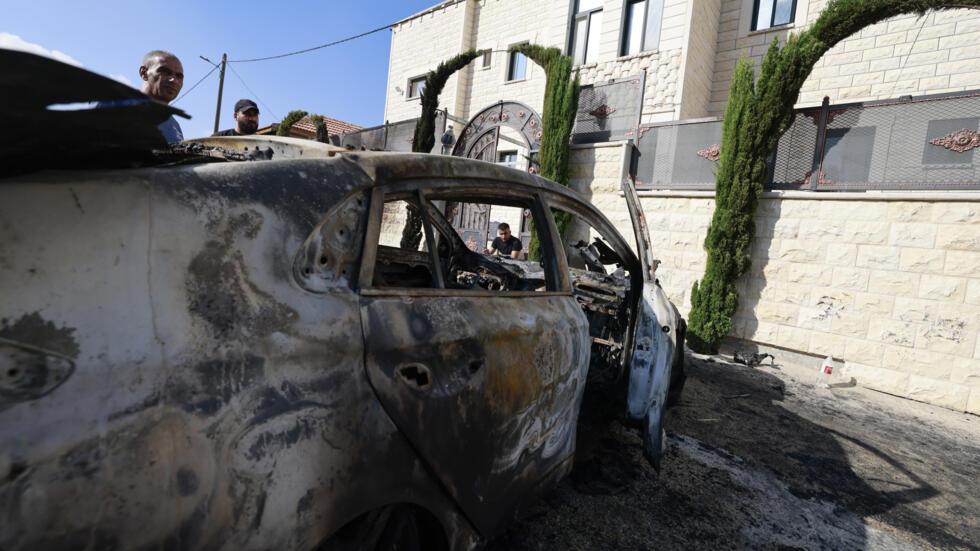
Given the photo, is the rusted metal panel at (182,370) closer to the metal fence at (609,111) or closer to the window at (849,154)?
the window at (849,154)

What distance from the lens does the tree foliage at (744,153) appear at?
21.2 ft

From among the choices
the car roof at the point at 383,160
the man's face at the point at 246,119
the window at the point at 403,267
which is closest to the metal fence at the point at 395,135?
the man's face at the point at 246,119

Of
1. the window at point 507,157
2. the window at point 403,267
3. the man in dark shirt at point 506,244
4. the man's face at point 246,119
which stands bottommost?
the window at point 403,267

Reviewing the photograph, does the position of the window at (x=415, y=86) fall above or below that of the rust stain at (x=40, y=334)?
above

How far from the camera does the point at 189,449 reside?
0.97 meters

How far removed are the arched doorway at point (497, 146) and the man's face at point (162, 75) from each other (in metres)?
6.88

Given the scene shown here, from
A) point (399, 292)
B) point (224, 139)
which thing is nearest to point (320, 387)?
point (399, 292)

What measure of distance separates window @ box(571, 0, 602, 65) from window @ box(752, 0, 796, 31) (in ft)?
11.5

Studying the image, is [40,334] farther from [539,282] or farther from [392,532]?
[539,282]

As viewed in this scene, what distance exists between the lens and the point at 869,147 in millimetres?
6371

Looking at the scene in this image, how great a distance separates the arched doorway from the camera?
32.3 ft

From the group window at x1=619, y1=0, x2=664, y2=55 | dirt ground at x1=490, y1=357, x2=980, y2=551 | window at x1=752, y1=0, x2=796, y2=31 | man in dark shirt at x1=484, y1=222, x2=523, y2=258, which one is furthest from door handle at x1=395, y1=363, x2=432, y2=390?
window at x1=752, y1=0, x2=796, y2=31

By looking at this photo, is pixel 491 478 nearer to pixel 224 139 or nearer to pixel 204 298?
pixel 204 298

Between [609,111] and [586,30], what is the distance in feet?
13.6
